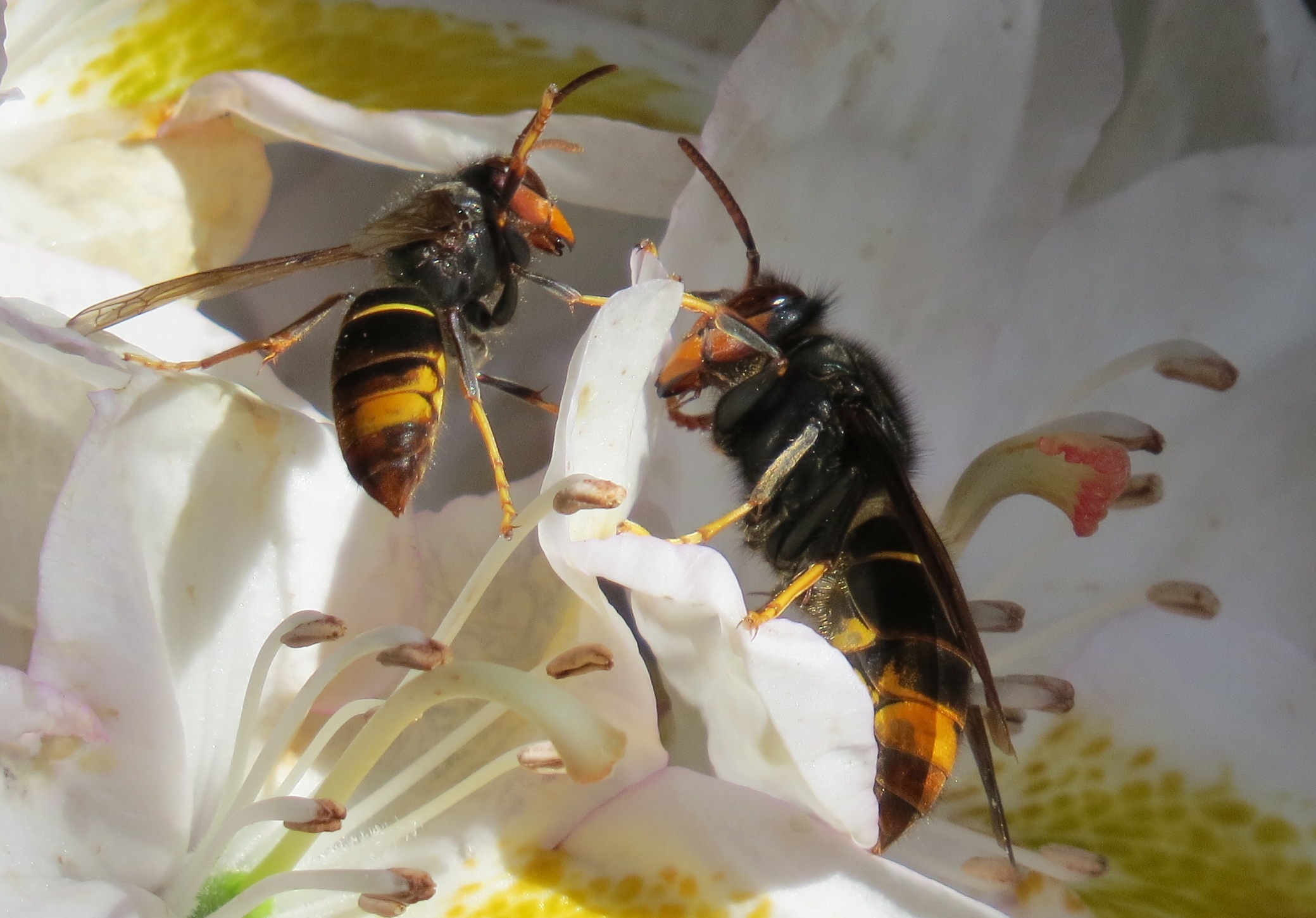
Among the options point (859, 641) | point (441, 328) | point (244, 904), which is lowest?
point (244, 904)

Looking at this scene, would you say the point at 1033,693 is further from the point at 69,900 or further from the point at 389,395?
the point at 69,900

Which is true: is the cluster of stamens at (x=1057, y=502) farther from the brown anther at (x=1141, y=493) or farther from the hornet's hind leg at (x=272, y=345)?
the hornet's hind leg at (x=272, y=345)

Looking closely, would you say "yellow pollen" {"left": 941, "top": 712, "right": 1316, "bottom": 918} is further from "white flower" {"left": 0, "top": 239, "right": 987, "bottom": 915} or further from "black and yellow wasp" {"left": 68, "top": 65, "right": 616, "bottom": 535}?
"black and yellow wasp" {"left": 68, "top": 65, "right": 616, "bottom": 535}

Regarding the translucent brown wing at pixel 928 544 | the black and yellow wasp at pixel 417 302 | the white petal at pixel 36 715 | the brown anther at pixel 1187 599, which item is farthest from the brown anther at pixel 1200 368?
the white petal at pixel 36 715

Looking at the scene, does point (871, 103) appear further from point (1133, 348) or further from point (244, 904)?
point (244, 904)

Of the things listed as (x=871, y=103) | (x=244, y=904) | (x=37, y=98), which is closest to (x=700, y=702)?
(x=244, y=904)
